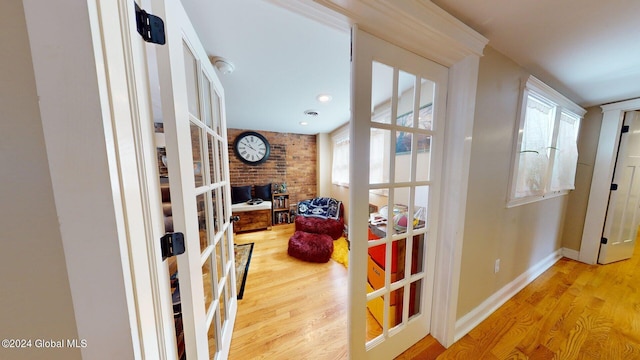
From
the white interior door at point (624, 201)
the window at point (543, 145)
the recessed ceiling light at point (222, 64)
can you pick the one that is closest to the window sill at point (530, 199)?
the window at point (543, 145)

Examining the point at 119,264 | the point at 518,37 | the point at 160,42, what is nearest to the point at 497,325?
the point at 518,37

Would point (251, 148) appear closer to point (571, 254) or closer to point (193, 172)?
point (193, 172)

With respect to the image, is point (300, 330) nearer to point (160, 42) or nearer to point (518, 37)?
point (160, 42)

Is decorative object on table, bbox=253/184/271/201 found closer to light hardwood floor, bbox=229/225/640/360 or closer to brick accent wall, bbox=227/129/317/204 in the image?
brick accent wall, bbox=227/129/317/204

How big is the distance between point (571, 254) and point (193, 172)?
428cm

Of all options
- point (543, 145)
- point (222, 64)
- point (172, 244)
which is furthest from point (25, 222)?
point (543, 145)

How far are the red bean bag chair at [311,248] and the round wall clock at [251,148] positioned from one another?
2121mm

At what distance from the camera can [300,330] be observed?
139 centimetres

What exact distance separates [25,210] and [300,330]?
1552 millimetres

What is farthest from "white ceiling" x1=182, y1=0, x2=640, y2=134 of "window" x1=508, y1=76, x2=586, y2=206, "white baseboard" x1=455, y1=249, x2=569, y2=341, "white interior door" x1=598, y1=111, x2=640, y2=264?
"white baseboard" x1=455, y1=249, x2=569, y2=341

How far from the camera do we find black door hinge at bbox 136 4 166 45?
53cm

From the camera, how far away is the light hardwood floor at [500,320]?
1207mm

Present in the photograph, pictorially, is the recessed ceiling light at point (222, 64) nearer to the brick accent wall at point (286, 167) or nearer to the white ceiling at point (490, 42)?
the white ceiling at point (490, 42)

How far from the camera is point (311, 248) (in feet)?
7.70
